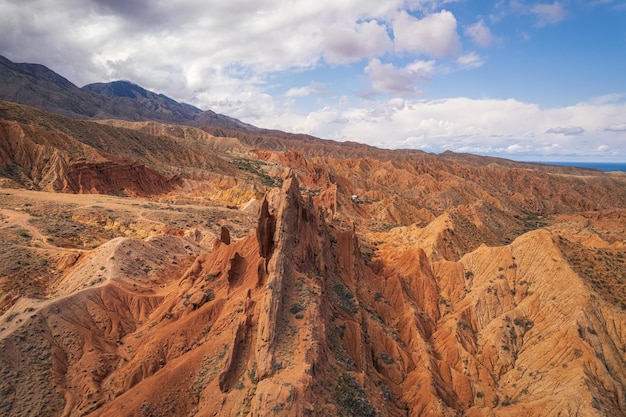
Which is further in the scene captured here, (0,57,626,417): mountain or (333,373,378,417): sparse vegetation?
(0,57,626,417): mountain

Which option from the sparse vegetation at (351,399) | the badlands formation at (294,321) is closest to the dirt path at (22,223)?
the badlands formation at (294,321)

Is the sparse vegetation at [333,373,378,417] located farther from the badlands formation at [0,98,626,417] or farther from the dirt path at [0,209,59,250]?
the dirt path at [0,209,59,250]

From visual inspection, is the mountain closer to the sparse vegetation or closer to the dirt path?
the sparse vegetation

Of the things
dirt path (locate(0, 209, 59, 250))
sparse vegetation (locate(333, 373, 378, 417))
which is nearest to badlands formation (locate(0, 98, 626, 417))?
sparse vegetation (locate(333, 373, 378, 417))

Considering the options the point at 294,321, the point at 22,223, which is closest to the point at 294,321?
the point at 294,321

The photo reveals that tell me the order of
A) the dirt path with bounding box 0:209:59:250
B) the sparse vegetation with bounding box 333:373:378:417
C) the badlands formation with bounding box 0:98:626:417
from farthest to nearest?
the dirt path with bounding box 0:209:59:250, the badlands formation with bounding box 0:98:626:417, the sparse vegetation with bounding box 333:373:378:417

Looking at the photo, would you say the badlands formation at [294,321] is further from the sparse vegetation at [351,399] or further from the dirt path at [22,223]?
the dirt path at [22,223]

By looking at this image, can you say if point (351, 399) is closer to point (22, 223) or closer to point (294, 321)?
point (294, 321)

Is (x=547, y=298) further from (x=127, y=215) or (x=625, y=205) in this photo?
(x=625, y=205)

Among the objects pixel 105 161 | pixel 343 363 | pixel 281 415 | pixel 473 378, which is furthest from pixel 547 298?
pixel 105 161

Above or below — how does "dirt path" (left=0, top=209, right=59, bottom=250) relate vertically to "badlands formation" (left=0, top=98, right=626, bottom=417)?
above

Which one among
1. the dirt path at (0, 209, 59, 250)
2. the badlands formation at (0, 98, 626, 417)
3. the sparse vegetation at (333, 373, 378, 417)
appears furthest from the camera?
the dirt path at (0, 209, 59, 250)
